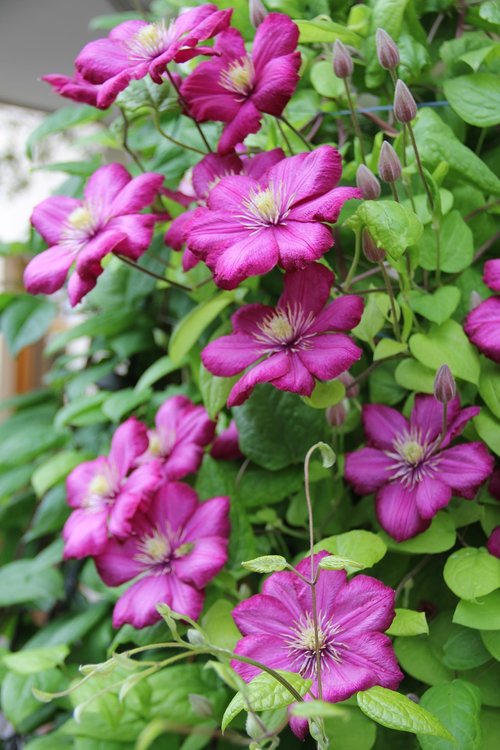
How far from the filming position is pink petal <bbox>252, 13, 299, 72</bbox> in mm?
540

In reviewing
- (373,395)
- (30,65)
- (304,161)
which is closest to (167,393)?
(373,395)

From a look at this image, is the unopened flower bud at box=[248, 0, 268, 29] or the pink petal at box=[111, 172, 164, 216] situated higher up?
the unopened flower bud at box=[248, 0, 268, 29]

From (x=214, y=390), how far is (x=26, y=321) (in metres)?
0.53

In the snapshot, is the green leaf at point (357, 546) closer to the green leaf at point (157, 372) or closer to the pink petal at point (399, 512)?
the pink petal at point (399, 512)

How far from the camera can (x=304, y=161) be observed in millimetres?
502

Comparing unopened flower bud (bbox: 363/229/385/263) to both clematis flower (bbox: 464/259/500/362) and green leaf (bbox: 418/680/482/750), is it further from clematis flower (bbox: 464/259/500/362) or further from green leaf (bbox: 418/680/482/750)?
green leaf (bbox: 418/680/482/750)

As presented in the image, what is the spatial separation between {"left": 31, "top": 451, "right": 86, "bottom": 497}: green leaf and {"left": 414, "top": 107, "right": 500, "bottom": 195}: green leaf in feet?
1.54

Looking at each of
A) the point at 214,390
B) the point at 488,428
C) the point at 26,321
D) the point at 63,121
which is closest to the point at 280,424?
the point at 214,390

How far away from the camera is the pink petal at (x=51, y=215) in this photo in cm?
62

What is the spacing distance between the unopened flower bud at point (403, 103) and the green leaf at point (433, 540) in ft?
0.88

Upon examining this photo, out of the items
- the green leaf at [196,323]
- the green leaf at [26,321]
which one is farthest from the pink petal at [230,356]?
the green leaf at [26,321]

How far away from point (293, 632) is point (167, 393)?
0.37m

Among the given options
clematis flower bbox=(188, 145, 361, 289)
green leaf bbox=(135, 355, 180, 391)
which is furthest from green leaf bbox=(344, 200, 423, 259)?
green leaf bbox=(135, 355, 180, 391)

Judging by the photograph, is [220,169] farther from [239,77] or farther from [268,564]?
[268,564]
